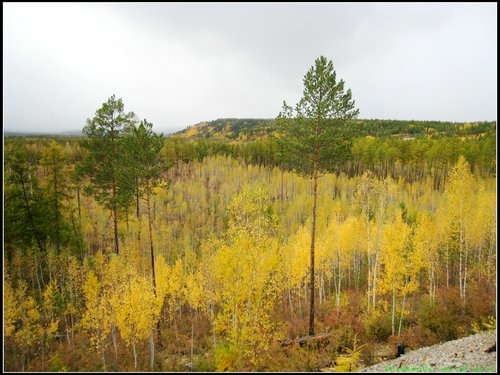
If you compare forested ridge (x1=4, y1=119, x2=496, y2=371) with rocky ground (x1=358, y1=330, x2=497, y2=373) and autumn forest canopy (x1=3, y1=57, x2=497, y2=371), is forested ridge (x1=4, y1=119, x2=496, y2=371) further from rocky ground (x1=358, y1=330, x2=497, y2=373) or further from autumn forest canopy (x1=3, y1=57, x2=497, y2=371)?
rocky ground (x1=358, y1=330, x2=497, y2=373)

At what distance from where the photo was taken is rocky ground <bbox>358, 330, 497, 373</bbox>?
12555 mm

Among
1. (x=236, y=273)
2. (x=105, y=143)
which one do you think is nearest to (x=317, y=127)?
(x=236, y=273)

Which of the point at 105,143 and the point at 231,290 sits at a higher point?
the point at 105,143

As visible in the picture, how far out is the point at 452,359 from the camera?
1402 cm

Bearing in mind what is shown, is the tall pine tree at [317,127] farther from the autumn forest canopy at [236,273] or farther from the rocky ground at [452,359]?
the rocky ground at [452,359]

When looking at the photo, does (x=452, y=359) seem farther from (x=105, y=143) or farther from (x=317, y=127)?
(x=105, y=143)

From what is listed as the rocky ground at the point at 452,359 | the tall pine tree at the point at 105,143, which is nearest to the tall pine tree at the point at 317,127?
the rocky ground at the point at 452,359

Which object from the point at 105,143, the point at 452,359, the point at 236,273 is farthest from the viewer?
the point at 105,143

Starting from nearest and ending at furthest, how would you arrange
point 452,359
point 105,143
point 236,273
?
point 452,359 < point 236,273 < point 105,143

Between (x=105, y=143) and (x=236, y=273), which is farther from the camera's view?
(x=105, y=143)

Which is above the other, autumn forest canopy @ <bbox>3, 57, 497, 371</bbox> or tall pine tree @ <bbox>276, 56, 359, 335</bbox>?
tall pine tree @ <bbox>276, 56, 359, 335</bbox>

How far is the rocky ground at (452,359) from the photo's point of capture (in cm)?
1255

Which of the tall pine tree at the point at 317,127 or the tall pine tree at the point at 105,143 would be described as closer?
the tall pine tree at the point at 317,127

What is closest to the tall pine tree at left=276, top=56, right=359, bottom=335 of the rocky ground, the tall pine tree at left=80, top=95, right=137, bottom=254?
the rocky ground
